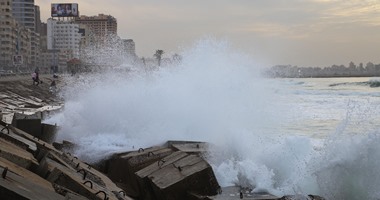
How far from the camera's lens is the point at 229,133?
463 inches

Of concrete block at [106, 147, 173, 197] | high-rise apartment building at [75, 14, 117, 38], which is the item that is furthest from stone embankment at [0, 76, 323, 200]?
high-rise apartment building at [75, 14, 117, 38]

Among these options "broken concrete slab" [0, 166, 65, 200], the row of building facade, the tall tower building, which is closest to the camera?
"broken concrete slab" [0, 166, 65, 200]

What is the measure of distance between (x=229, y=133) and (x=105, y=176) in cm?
461

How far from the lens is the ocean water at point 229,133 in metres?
8.70

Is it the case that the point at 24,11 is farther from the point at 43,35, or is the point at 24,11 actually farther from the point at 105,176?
Result: the point at 105,176

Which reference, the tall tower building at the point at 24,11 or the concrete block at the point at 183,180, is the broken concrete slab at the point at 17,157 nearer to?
the concrete block at the point at 183,180

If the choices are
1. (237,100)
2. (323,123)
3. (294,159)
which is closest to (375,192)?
(294,159)

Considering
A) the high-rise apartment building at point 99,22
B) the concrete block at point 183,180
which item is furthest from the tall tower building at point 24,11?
the concrete block at point 183,180

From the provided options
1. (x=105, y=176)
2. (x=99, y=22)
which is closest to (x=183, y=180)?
(x=105, y=176)

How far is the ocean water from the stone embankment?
92 centimetres

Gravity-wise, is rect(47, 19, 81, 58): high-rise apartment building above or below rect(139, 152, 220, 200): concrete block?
above

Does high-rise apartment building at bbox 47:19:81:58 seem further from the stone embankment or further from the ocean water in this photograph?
the stone embankment

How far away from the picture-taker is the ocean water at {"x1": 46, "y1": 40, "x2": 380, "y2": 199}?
8.70 metres

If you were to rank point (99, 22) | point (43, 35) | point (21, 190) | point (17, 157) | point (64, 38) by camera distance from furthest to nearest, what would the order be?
point (43, 35)
point (99, 22)
point (64, 38)
point (17, 157)
point (21, 190)
